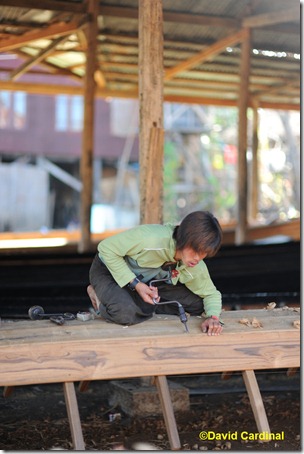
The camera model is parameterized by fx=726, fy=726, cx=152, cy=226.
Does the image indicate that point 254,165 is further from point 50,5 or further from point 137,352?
point 137,352

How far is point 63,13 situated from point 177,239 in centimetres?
499

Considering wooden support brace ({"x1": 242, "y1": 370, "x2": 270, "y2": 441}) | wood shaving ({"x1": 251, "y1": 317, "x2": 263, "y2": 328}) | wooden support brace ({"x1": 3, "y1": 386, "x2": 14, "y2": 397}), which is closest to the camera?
wooden support brace ({"x1": 242, "y1": 370, "x2": 270, "y2": 441})

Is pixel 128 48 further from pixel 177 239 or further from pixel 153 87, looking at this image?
pixel 177 239

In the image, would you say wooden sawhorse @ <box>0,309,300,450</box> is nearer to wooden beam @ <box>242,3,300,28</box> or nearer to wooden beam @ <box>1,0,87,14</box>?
wooden beam @ <box>1,0,87,14</box>

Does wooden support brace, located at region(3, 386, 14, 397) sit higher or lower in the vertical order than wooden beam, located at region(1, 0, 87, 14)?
lower

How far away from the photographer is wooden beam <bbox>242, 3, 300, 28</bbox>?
7.85 m

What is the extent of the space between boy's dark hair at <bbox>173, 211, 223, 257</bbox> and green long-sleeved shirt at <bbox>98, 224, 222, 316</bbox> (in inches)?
6.8

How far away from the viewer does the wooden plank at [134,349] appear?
3701 mm

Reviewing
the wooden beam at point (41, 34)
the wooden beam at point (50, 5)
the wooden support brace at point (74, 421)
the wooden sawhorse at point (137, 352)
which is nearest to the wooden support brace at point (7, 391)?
the wooden sawhorse at point (137, 352)

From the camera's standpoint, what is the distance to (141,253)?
4.09 meters

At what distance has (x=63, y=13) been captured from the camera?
8.10 meters

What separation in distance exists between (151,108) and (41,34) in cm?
319

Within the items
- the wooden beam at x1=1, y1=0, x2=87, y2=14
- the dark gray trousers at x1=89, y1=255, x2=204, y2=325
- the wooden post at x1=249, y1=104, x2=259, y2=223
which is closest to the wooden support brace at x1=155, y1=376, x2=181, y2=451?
the dark gray trousers at x1=89, y1=255, x2=204, y2=325

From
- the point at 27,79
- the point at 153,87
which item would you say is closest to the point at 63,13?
the point at 153,87
